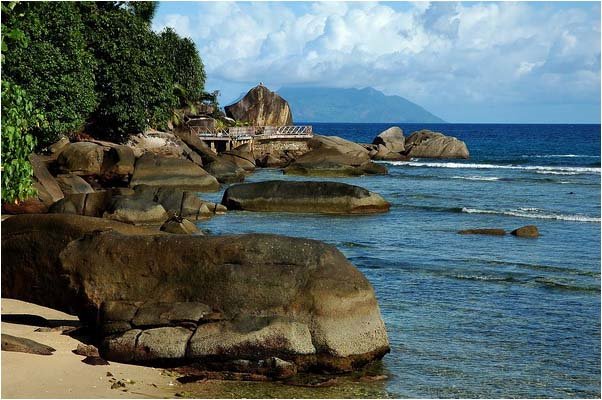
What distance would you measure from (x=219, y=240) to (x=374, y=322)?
277 cm

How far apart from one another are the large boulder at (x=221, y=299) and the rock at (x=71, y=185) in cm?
2111

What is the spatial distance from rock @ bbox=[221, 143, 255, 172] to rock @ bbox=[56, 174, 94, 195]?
23656 mm

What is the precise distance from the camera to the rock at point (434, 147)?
3278 inches

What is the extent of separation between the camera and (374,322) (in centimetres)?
1425

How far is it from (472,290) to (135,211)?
1373cm

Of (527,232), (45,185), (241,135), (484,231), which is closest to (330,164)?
(241,135)

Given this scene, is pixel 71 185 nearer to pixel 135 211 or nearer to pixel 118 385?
pixel 135 211

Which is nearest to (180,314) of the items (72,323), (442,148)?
(72,323)

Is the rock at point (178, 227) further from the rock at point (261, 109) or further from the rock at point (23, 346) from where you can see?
the rock at point (261, 109)

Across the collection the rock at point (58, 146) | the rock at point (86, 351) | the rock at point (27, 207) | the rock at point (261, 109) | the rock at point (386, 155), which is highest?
the rock at point (261, 109)

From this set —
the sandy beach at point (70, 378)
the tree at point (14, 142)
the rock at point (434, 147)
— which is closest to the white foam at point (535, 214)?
the sandy beach at point (70, 378)

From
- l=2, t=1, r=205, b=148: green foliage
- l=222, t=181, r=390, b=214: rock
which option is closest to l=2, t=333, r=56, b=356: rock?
l=2, t=1, r=205, b=148: green foliage

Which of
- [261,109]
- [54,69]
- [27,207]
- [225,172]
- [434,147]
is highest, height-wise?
[54,69]

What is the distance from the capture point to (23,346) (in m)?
13.4
